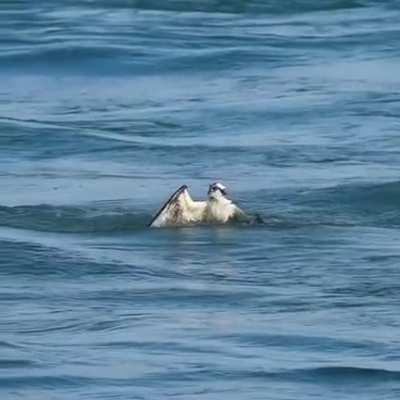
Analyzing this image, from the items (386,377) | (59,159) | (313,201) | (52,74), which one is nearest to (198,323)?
(386,377)

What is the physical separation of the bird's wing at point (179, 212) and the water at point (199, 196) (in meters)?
0.10

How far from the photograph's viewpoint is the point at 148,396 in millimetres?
8609

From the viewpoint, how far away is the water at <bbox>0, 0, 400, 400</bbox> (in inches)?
358

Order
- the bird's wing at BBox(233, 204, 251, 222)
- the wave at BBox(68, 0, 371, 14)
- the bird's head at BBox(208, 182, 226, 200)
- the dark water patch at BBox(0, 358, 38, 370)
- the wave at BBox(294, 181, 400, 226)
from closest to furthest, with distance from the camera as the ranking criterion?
the dark water patch at BBox(0, 358, 38, 370), the bird's head at BBox(208, 182, 226, 200), the bird's wing at BBox(233, 204, 251, 222), the wave at BBox(294, 181, 400, 226), the wave at BBox(68, 0, 371, 14)

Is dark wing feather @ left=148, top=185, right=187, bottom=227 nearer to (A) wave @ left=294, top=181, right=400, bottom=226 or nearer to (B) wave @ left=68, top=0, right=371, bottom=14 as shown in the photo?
(A) wave @ left=294, top=181, right=400, bottom=226

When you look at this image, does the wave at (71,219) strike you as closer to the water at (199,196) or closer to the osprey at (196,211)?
the water at (199,196)

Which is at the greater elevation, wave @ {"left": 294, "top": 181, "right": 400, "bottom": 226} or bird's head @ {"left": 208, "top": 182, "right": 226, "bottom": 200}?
bird's head @ {"left": 208, "top": 182, "right": 226, "bottom": 200}

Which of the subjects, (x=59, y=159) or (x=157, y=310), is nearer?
(x=157, y=310)

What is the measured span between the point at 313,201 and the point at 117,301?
263 centimetres

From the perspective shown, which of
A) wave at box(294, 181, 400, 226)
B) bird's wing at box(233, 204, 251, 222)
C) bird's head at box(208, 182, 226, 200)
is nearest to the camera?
bird's head at box(208, 182, 226, 200)

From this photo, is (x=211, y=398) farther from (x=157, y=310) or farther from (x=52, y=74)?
(x=52, y=74)

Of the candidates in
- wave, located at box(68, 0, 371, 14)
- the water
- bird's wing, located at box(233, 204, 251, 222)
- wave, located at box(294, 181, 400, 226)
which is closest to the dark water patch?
the water

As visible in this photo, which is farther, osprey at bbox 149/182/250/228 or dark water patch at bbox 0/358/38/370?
osprey at bbox 149/182/250/228

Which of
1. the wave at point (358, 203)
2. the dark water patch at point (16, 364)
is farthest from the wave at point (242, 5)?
the dark water patch at point (16, 364)
